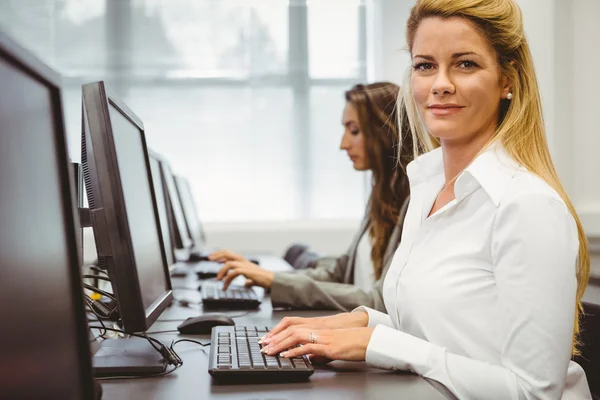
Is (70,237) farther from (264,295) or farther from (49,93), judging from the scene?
(264,295)

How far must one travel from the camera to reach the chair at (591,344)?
56.4 inches

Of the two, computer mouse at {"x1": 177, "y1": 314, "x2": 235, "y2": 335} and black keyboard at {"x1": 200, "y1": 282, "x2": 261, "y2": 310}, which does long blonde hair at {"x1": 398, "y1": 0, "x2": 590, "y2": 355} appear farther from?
black keyboard at {"x1": 200, "y1": 282, "x2": 261, "y2": 310}

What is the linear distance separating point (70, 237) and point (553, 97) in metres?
3.48

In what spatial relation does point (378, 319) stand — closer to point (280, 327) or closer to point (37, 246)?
point (280, 327)

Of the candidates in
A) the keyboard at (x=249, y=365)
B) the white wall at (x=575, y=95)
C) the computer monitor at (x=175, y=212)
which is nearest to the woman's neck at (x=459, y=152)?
the keyboard at (x=249, y=365)

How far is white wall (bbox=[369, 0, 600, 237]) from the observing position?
377 centimetres

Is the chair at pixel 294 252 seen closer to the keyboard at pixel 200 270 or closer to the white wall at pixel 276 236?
the white wall at pixel 276 236

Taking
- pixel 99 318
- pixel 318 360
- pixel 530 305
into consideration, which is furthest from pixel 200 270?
pixel 530 305

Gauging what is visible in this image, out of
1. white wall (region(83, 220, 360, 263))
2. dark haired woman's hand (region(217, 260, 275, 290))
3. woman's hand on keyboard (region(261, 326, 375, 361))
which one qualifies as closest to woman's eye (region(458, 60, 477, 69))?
woman's hand on keyboard (region(261, 326, 375, 361))

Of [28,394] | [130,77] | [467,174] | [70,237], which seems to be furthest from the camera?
[130,77]

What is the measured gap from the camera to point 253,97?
5137 millimetres

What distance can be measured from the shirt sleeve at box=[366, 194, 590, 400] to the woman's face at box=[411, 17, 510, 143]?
0.27 m

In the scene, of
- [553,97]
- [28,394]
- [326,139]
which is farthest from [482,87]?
[326,139]

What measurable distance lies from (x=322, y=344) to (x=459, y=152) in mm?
500
